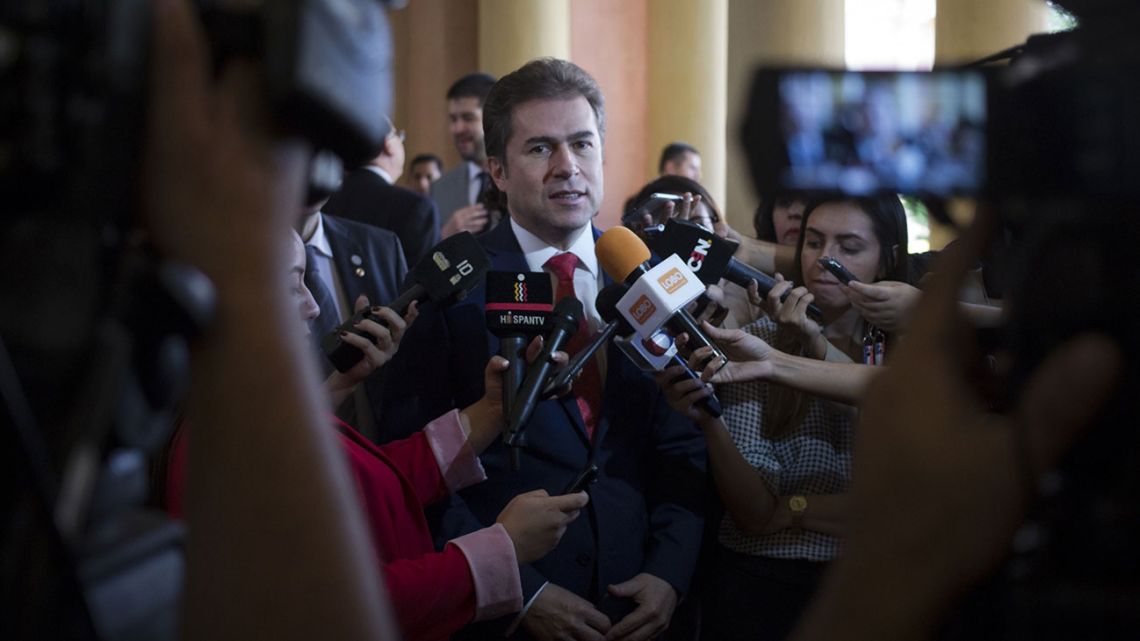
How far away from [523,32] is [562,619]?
5.97 metres

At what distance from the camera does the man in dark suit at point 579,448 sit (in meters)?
2.35

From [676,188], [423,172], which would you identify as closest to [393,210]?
[676,188]

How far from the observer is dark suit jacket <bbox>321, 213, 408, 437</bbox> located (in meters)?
3.23

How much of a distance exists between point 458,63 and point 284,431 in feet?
28.4

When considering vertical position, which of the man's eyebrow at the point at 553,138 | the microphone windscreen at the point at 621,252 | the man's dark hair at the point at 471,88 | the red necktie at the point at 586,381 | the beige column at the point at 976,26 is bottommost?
the red necktie at the point at 586,381

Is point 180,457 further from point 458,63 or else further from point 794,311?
point 458,63

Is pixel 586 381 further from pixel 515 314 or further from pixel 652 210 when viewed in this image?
pixel 652 210

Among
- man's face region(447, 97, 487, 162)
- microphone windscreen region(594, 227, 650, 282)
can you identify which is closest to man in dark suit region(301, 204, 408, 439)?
microphone windscreen region(594, 227, 650, 282)

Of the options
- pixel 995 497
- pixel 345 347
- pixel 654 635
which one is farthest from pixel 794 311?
pixel 995 497

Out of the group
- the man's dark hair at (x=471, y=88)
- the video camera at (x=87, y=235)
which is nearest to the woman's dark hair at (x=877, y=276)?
the video camera at (x=87, y=235)

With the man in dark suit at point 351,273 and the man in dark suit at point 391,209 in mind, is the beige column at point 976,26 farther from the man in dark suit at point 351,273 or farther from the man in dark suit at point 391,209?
the man in dark suit at point 351,273

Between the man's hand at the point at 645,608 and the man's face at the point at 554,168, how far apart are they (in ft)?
2.76

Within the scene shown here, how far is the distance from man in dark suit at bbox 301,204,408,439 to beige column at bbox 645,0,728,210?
5999 millimetres

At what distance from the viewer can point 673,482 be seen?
99.3 inches
